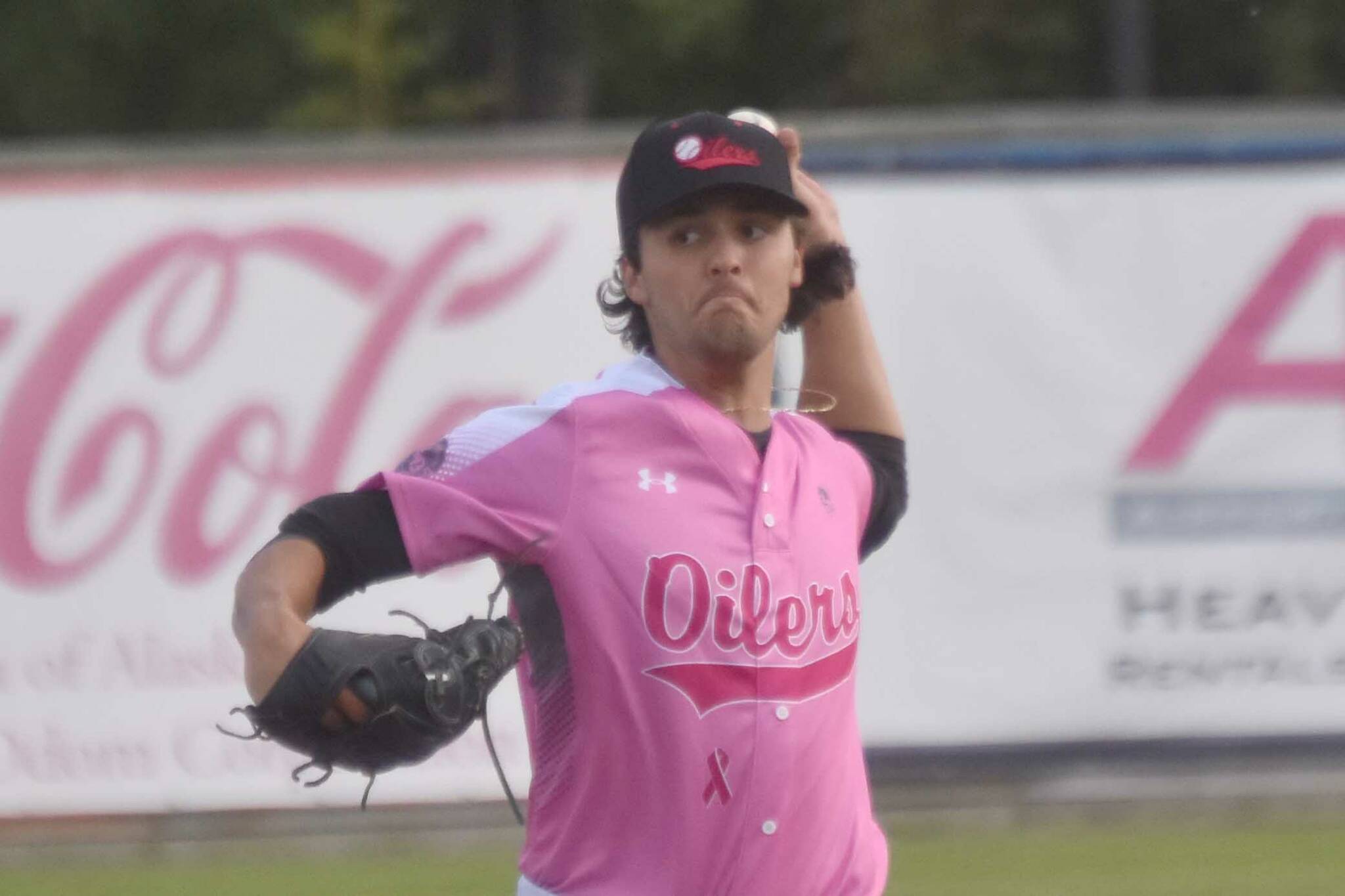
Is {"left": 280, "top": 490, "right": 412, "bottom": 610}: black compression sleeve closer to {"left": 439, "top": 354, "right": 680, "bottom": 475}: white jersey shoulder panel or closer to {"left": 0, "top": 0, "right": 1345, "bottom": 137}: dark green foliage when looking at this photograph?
{"left": 439, "top": 354, "right": 680, "bottom": 475}: white jersey shoulder panel


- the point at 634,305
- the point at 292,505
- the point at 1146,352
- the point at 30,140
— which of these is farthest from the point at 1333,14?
the point at 634,305

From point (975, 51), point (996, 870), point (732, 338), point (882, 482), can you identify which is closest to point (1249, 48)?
point (975, 51)

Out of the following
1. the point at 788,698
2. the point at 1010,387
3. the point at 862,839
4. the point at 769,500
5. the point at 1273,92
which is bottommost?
the point at 1273,92

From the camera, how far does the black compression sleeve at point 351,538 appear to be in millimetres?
3100

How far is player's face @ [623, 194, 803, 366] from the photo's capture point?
3.38 meters

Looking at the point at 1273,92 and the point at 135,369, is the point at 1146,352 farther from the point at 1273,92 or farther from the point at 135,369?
the point at 1273,92

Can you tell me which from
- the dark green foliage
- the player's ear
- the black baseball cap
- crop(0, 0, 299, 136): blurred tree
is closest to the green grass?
the player's ear

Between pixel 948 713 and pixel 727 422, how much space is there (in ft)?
15.8

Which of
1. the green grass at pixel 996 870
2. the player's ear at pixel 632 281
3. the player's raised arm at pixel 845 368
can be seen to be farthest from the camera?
the green grass at pixel 996 870

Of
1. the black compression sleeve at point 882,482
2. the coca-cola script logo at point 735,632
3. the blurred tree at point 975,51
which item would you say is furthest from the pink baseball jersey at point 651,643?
the blurred tree at point 975,51

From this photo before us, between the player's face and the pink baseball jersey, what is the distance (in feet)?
0.37

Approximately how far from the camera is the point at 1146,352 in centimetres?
831

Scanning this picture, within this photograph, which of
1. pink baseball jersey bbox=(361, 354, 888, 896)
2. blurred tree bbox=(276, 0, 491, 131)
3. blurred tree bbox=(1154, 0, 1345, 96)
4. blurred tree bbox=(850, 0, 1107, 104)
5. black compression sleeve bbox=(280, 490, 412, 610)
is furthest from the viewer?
blurred tree bbox=(850, 0, 1107, 104)

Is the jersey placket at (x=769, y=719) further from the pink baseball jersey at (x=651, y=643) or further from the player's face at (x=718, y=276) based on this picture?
the player's face at (x=718, y=276)
